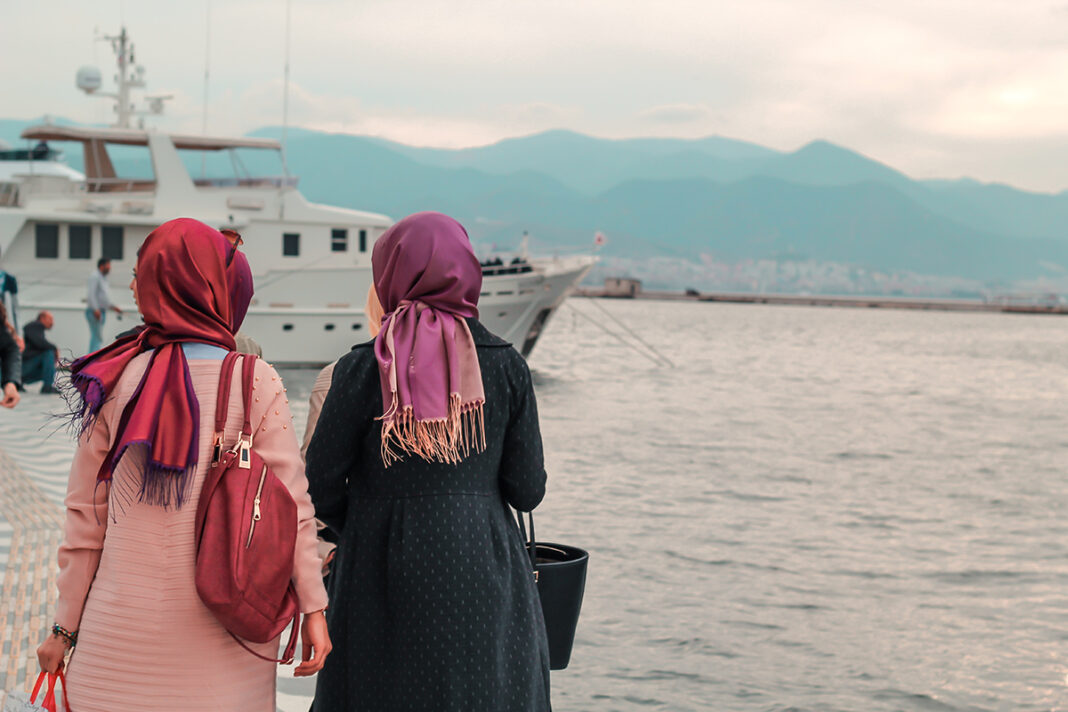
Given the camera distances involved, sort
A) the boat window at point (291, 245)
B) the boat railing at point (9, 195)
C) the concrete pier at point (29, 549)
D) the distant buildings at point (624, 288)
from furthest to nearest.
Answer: the distant buildings at point (624, 288), the boat window at point (291, 245), the boat railing at point (9, 195), the concrete pier at point (29, 549)

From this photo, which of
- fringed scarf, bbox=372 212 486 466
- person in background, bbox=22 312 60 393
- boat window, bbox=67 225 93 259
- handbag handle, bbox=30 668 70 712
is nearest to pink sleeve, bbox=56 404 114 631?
handbag handle, bbox=30 668 70 712

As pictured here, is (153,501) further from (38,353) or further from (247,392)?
(38,353)

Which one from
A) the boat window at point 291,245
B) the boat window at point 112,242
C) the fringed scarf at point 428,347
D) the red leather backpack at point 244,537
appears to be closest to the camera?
the red leather backpack at point 244,537

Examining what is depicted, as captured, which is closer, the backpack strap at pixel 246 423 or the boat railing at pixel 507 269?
the backpack strap at pixel 246 423

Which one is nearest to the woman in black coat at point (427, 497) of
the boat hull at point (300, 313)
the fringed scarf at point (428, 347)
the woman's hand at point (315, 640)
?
the fringed scarf at point (428, 347)

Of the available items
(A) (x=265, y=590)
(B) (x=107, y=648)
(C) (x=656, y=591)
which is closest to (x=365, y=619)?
(A) (x=265, y=590)

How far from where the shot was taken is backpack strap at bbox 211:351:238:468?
2203mm

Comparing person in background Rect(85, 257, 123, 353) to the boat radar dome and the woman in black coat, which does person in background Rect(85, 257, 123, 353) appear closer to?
the boat radar dome

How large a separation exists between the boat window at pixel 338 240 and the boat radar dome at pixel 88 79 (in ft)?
21.3

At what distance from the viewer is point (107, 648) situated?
2.20m

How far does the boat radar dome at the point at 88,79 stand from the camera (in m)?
23.7

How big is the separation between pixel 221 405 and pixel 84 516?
0.37 meters

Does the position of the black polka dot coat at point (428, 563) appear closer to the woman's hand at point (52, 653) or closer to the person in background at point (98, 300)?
the woman's hand at point (52, 653)

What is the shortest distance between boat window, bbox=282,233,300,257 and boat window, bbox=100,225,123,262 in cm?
315
